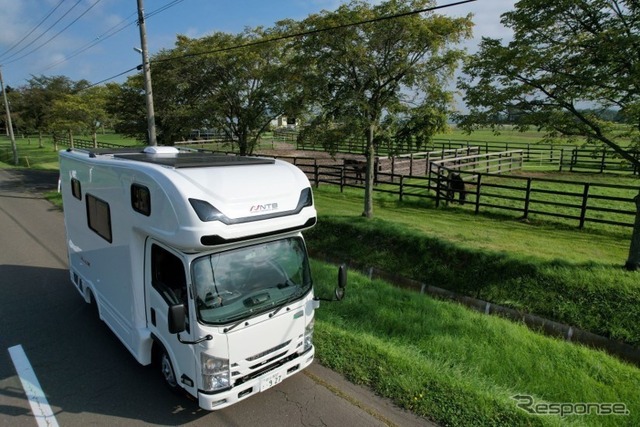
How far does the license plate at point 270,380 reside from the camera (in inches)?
169

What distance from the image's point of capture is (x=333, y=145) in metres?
11.7

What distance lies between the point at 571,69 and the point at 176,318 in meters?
8.10

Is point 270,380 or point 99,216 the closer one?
point 270,380

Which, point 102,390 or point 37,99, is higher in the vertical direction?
point 37,99

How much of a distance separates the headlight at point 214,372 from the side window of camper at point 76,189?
398 cm

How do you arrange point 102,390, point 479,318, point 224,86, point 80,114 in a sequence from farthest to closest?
point 80,114
point 224,86
point 479,318
point 102,390

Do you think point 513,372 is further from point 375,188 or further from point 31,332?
point 375,188

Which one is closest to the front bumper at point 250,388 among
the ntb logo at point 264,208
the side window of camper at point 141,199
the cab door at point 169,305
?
the cab door at point 169,305

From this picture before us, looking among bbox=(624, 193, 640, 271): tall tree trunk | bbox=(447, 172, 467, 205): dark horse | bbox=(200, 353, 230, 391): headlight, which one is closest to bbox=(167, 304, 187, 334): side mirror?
bbox=(200, 353, 230, 391): headlight

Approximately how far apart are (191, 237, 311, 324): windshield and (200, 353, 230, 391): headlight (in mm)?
390

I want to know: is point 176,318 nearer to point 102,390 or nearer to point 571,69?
point 102,390

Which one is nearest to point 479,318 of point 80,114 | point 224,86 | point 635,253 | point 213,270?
point 635,253

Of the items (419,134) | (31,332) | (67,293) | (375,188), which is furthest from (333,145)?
(31,332)

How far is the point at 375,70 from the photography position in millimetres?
10703
